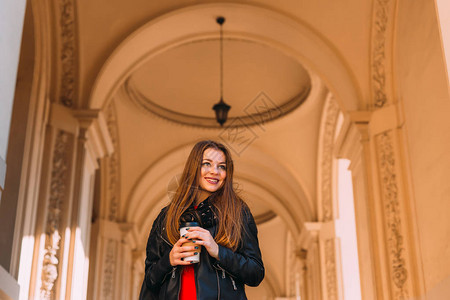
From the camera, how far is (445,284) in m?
5.84

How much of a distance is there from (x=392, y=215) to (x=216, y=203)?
214 inches

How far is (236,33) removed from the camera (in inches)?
375

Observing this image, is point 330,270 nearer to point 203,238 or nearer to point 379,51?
point 379,51

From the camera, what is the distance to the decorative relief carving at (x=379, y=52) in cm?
815

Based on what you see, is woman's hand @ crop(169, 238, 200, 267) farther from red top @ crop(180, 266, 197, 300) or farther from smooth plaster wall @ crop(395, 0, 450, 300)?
smooth plaster wall @ crop(395, 0, 450, 300)

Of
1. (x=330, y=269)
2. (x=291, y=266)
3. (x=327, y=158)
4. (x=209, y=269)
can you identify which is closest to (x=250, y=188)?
(x=327, y=158)

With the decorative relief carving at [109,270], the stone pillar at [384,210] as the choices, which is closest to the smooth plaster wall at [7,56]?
the stone pillar at [384,210]

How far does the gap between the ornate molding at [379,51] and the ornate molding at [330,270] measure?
5074 millimetres

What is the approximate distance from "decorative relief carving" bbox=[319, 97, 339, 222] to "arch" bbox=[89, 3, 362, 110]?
3.47 m

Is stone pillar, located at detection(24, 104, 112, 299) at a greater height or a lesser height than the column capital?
lesser

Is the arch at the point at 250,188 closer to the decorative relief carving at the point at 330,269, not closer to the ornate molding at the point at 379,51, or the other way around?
the decorative relief carving at the point at 330,269

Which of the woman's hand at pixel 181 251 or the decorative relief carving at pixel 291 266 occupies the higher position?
the decorative relief carving at pixel 291 266

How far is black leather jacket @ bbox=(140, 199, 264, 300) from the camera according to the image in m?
2.51

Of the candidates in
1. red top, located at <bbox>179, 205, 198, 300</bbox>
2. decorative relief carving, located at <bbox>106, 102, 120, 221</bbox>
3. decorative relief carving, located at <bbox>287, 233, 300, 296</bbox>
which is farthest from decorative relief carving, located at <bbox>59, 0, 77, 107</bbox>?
decorative relief carving, located at <bbox>287, 233, 300, 296</bbox>
